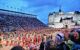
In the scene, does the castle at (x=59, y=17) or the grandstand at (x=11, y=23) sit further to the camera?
the castle at (x=59, y=17)

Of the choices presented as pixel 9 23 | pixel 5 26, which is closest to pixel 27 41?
pixel 5 26

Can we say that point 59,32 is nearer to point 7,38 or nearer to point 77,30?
point 77,30

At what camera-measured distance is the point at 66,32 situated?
14953 millimetres

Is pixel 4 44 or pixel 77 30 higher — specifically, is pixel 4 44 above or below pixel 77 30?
below

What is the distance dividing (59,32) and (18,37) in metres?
3.54

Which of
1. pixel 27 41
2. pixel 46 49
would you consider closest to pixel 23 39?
pixel 27 41

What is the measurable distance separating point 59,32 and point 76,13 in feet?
48.2

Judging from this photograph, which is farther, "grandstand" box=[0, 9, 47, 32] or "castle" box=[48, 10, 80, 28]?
"castle" box=[48, 10, 80, 28]

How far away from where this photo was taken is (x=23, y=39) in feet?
55.2

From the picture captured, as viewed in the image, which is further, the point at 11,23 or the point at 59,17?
the point at 59,17

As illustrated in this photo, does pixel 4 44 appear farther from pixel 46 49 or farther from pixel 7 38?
pixel 46 49

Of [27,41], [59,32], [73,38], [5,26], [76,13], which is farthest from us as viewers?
[76,13]

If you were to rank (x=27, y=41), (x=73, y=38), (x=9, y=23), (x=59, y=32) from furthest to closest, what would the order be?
(x=9, y=23) < (x=27, y=41) < (x=59, y=32) < (x=73, y=38)

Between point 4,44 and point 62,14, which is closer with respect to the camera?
point 4,44
